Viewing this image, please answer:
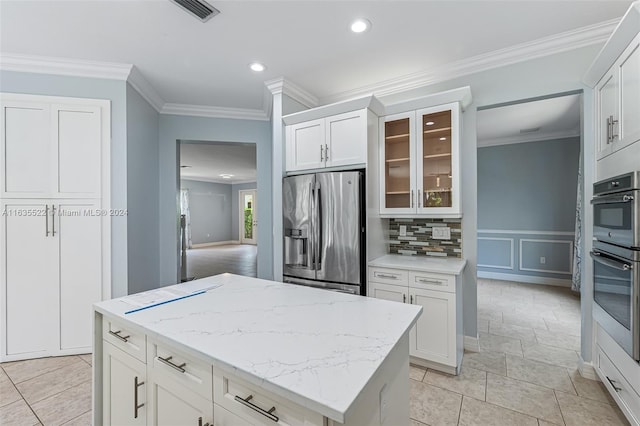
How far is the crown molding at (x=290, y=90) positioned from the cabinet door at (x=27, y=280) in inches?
95.5

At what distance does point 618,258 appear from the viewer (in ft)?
5.51

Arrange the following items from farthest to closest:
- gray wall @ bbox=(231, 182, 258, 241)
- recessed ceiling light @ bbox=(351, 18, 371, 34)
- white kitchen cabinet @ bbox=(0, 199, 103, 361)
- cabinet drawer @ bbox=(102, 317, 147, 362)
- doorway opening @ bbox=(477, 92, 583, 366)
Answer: gray wall @ bbox=(231, 182, 258, 241)
doorway opening @ bbox=(477, 92, 583, 366)
white kitchen cabinet @ bbox=(0, 199, 103, 361)
recessed ceiling light @ bbox=(351, 18, 371, 34)
cabinet drawer @ bbox=(102, 317, 147, 362)

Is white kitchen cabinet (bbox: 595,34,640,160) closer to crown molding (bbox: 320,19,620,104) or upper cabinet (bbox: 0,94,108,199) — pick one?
crown molding (bbox: 320,19,620,104)

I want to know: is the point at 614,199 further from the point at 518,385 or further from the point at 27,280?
the point at 27,280

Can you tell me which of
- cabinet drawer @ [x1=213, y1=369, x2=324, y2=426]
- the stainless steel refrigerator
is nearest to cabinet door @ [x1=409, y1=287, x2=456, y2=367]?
the stainless steel refrigerator

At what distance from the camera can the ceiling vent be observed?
1868 millimetres

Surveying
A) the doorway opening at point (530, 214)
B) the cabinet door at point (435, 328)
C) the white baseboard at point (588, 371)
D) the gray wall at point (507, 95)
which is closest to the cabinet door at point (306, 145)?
the gray wall at point (507, 95)

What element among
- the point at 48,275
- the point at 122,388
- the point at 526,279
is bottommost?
the point at 526,279

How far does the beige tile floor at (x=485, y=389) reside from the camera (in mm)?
1854

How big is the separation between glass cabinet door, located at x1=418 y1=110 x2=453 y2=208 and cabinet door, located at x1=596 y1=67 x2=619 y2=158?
3.30ft

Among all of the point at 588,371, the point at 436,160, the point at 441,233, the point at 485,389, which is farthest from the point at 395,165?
the point at 588,371

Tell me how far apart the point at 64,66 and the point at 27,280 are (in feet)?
6.58

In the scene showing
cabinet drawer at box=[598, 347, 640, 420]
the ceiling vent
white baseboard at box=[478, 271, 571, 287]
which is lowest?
white baseboard at box=[478, 271, 571, 287]

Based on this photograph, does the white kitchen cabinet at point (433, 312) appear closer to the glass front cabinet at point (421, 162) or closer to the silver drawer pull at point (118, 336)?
the glass front cabinet at point (421, 162)
